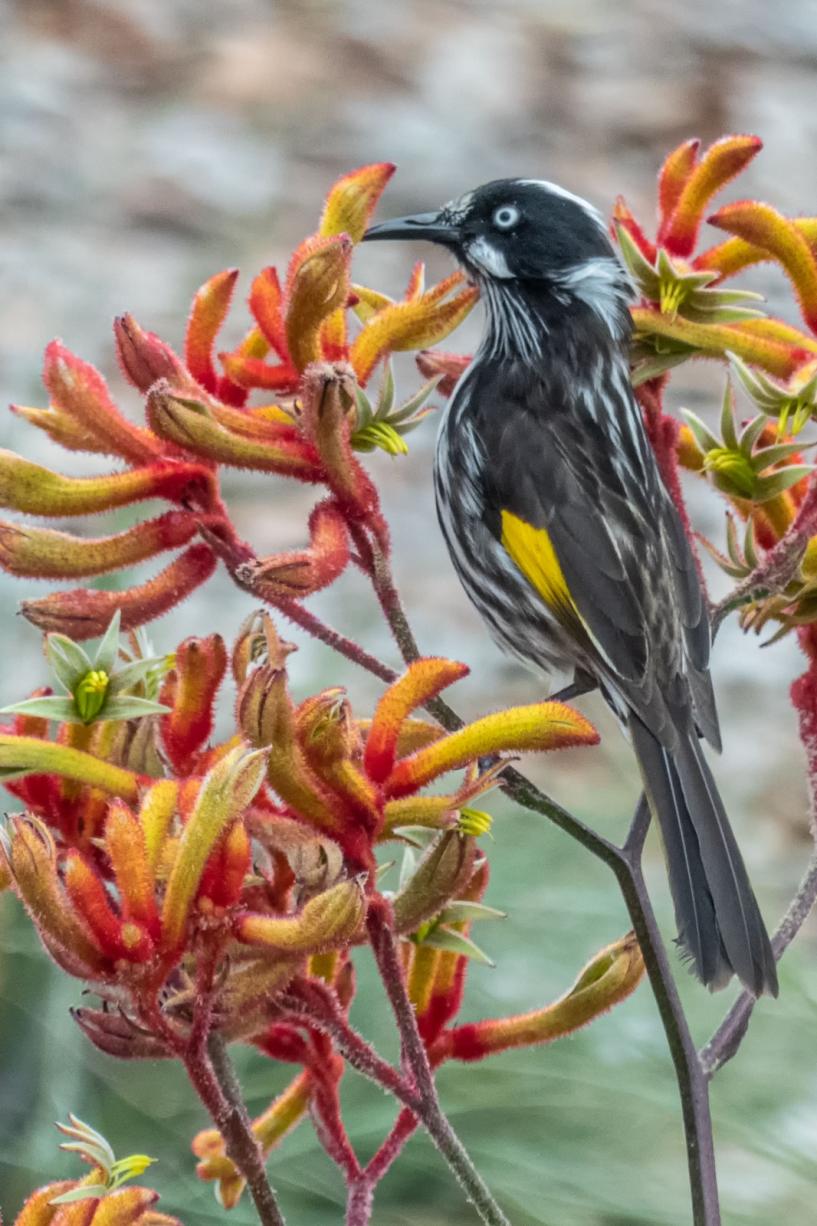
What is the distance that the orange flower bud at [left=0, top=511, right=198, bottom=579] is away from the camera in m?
1.10

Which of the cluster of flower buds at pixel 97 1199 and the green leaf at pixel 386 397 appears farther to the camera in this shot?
the green leaf at pixel 386 397

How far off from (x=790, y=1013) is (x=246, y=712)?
187cm

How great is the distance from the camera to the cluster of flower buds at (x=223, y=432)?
3.53 ft

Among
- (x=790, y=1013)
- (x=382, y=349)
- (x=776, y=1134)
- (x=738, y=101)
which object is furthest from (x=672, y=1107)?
(x=738, y=101)

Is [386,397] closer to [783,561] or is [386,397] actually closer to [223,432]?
[223,432]

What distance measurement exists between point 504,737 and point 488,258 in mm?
942

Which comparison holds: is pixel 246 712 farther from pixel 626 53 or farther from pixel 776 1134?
pixel 626 53

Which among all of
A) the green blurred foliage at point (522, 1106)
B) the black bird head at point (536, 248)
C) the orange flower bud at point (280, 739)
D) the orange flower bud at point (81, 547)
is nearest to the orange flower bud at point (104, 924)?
the orange flower bud at point (280, 739)

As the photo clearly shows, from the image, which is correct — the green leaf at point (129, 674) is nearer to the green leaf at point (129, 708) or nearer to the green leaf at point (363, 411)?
the green leaf at point (129, 708)

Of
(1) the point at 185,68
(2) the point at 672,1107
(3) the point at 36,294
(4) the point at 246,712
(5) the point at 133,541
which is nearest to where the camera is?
(4) the point at 246,712

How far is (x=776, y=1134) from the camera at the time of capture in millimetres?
2371

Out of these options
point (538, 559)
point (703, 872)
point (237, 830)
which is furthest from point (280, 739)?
point (538, 559)

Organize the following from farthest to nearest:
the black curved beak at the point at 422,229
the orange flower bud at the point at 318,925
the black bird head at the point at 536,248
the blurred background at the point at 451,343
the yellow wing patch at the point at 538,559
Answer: the blurred background at the point at 451,343 → the black bird head at the point at 536,248 → the yellow wing patch at the point at 538,559 → the black curved beak at the point at 422,229 → the orange flower bud at the point at 318,925

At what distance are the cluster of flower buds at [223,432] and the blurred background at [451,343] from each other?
1.24 m
